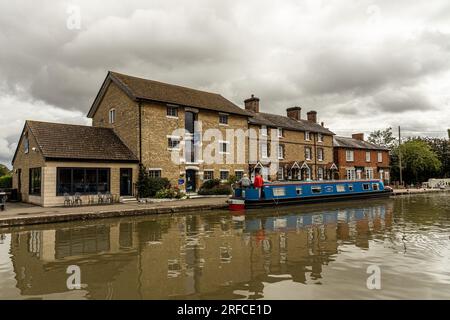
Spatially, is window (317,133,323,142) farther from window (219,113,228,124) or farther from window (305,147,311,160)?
window (219,113,228,124)

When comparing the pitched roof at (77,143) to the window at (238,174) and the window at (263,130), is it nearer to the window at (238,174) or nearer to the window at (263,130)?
the window at (238,174)

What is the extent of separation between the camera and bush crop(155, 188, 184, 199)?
66.5ft

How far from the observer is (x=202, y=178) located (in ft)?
79.4

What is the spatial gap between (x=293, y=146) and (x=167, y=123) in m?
14.2

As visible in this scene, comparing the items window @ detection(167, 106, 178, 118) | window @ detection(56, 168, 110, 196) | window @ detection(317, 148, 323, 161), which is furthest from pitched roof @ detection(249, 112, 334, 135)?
window @ detection(56, 168, 110, 196)

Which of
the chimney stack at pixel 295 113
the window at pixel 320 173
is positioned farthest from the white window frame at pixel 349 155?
the chimney stack at pixel 295 113

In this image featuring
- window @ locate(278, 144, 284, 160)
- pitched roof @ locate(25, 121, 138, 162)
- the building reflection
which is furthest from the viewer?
window @ locate(278, 144, 284, 160)

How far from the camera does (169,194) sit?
20594 millimetres

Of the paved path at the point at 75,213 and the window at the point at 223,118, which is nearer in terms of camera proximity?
the paved path at the point at 75,213

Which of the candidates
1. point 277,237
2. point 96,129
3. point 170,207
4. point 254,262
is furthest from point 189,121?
point 254,262

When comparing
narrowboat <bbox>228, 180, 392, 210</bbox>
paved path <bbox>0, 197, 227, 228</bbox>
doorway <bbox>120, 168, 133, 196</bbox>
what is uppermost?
doorway <bbox>120, 168, 133, 196</bbox>

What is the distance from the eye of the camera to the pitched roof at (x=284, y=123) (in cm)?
2949

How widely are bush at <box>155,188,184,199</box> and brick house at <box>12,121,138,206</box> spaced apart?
2055mm

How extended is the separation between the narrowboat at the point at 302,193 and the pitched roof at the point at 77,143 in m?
7.66
